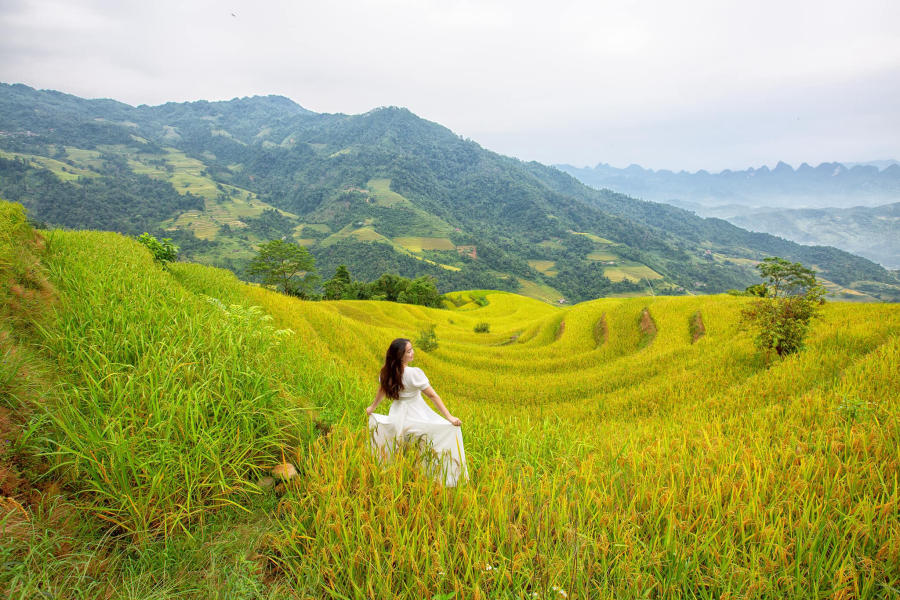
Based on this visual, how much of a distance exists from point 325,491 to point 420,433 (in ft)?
3.32

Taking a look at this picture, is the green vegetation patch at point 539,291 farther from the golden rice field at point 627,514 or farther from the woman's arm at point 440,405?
the woman's arm at point 440,405

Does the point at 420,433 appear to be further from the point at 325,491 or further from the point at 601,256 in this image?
the point at 601,256

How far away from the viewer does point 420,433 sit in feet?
11.6

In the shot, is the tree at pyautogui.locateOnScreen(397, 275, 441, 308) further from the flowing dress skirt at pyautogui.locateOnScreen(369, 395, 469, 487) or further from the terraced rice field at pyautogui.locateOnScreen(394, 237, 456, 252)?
the terraced rice field at pyautogui.locateOnScreen(394, 237, 456, 252)

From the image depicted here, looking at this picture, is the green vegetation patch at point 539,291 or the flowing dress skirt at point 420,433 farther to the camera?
the green vegetation patch at point 539,291

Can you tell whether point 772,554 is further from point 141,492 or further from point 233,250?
point 233,250

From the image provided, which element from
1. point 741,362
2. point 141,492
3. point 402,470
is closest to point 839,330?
point 741,362

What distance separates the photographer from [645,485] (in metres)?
3.18

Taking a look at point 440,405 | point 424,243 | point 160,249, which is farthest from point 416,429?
point 424,243

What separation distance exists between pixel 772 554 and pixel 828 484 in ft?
3.61

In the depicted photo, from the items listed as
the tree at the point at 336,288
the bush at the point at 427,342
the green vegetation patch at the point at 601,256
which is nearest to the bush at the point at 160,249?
the bush at the point at 427,342

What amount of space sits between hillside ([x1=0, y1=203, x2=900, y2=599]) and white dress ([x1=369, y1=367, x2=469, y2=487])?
208 millimetres

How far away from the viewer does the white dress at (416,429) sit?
340 cm

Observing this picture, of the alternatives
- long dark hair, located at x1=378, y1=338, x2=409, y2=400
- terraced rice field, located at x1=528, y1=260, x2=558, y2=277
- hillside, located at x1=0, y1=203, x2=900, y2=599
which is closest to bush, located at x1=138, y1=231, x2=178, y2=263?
hillside, located at x1=0, y1=203, x2=900, y2=599
